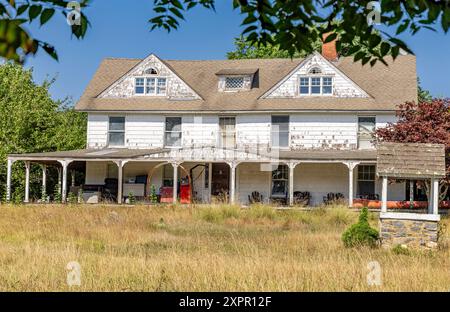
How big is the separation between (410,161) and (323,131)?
53.4 feet

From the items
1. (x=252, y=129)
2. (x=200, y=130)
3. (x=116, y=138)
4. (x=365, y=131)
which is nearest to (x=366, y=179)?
→ (x=365, y=131)

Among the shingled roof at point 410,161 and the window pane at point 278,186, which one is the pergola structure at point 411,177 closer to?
the shingled roof at point 410,161

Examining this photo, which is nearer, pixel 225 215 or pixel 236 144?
pixel 225 215

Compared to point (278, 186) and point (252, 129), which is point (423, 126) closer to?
point (278, 186)

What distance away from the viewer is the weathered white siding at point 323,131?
32.8 metres

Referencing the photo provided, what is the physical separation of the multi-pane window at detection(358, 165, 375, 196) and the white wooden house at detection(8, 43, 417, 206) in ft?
0.17

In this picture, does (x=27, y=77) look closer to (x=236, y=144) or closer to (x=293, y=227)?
(x=236, y=144)

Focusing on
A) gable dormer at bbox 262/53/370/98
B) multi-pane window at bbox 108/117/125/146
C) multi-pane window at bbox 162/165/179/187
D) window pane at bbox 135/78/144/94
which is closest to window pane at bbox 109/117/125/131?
multi-pane window at bbox 108/117/125/146

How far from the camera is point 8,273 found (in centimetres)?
1007

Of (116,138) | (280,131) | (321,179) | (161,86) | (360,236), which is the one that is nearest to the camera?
(360,236)

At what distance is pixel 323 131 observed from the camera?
33.2 m

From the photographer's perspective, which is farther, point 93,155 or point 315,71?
point 315,71
